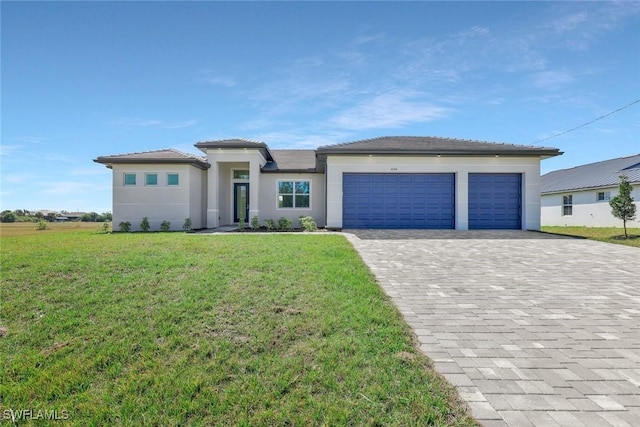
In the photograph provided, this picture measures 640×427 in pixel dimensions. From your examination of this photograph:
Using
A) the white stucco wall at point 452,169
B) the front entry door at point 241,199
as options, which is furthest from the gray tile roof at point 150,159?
the white stucco wall at point 452,169

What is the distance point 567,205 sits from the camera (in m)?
24.3

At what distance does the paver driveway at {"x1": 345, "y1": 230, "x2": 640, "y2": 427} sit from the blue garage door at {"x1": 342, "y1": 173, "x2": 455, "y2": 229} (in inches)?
257

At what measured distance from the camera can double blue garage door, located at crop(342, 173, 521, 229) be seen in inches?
575

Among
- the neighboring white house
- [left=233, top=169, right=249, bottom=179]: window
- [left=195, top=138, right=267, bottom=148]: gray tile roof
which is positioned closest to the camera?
[left=195, top=138, right=267, bottom=148]: gray tile roof

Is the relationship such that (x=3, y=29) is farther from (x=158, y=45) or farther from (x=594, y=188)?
(x=594, y=188)

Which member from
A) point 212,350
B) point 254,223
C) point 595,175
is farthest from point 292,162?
point 595,175

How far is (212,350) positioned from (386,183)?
496 inches

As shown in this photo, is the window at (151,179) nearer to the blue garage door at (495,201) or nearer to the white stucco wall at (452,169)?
the white stucco wall at (452,169)

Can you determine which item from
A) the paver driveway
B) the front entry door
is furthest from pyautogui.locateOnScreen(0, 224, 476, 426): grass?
the front entry door

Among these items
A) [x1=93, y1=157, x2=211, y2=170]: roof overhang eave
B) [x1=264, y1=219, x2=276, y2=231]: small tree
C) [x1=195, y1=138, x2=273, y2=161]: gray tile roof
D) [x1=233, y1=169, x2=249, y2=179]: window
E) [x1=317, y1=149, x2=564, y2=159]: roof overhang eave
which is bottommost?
[x1=264, y1=219, x2=276, y2=231]: small tree

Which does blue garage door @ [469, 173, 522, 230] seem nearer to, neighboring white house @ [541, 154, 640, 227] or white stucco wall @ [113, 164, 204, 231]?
neighboring white house @ [541, 154, 640, 227]

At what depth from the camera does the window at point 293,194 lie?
16.4m

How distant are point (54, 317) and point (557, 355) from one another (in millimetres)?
6363

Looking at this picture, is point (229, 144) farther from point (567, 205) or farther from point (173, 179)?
point (567, 205)
